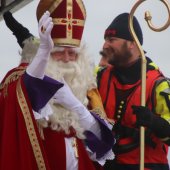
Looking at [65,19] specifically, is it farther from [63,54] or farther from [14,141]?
[14,141]

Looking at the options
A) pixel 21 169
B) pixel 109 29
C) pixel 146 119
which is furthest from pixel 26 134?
pixel 109 29

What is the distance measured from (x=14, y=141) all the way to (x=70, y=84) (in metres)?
0.47

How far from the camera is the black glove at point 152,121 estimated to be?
3.92 metres

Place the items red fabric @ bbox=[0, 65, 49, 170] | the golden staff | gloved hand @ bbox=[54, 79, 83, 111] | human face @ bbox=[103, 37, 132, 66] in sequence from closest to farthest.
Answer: red fabric @ bbox=[0, 65, 49, 170]
gloved hand @ bbox=[54, 79, 83, 111]
the golden staff
human face @ bbox=[103, 37, 132, 66]

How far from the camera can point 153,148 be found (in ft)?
13.8

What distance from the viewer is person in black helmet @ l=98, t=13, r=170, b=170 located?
417cm

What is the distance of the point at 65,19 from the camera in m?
3.74

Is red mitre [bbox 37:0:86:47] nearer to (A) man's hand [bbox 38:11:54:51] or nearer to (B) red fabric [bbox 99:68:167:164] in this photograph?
(A) man's hand [bbox 38:11:54:51]

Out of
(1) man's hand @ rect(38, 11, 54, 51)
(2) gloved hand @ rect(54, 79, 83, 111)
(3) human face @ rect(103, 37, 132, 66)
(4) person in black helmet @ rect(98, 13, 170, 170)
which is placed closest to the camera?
(1) man's hand @ rect(38, 11, 54, 51)

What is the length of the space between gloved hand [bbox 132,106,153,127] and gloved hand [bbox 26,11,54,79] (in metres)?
0.69

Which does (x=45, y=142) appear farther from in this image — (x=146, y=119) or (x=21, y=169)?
(x=146, y=119)

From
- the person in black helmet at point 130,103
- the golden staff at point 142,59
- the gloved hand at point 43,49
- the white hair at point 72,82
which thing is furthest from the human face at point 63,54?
the person in black helmet at point 130,103

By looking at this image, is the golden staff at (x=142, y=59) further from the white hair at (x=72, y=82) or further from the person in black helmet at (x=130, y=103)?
the white hair at (x=72, y=82)

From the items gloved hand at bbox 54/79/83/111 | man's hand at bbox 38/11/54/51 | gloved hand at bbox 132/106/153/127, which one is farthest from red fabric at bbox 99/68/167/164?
man's hand at bbox 38/11/54/51
